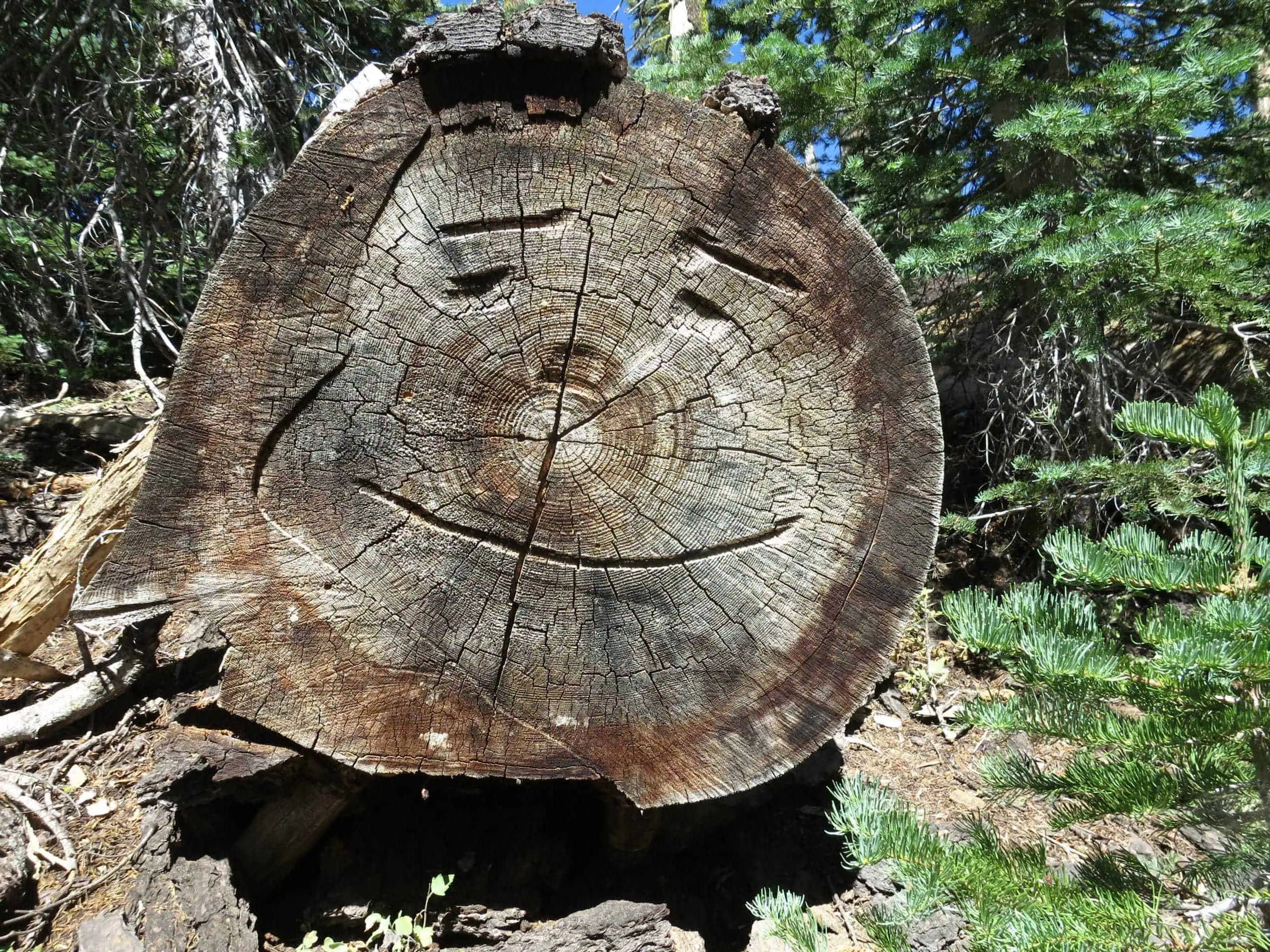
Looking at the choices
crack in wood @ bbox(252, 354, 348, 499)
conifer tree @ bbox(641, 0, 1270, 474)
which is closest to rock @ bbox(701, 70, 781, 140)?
crack in wood @ bbox(252, 354, 348, 499)

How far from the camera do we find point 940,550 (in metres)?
3.81

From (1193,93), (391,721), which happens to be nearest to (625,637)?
(391,721)

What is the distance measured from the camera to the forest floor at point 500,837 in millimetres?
1881

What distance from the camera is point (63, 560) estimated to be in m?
2.54

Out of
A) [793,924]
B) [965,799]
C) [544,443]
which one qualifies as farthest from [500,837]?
[965,799]

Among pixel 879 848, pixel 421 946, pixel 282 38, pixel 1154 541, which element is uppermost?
pixel 282 38

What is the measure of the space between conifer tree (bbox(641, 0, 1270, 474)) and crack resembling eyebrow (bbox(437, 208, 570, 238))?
166cm

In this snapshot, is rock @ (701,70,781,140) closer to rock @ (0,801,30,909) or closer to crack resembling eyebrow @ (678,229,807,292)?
crack resembling eyebrow @ (678,229,807,292)

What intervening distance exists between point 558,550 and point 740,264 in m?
0.80

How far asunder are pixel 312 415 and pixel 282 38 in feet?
12.1

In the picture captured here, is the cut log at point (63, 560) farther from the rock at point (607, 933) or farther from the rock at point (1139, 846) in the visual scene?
the rock at point (1139, 846)

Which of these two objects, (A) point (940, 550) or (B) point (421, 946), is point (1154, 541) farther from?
(A) point (940, 550)

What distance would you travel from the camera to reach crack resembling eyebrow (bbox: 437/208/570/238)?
166 centimetres

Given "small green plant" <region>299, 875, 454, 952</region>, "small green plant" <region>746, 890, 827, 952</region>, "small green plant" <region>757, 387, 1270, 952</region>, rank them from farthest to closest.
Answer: "small green plant" <region>299, 875, 454, 952</region> → "small green plant" <region>746, 890, 827, 952</region> → "small green plant" <region>757, 387, 1270, 952</region>
